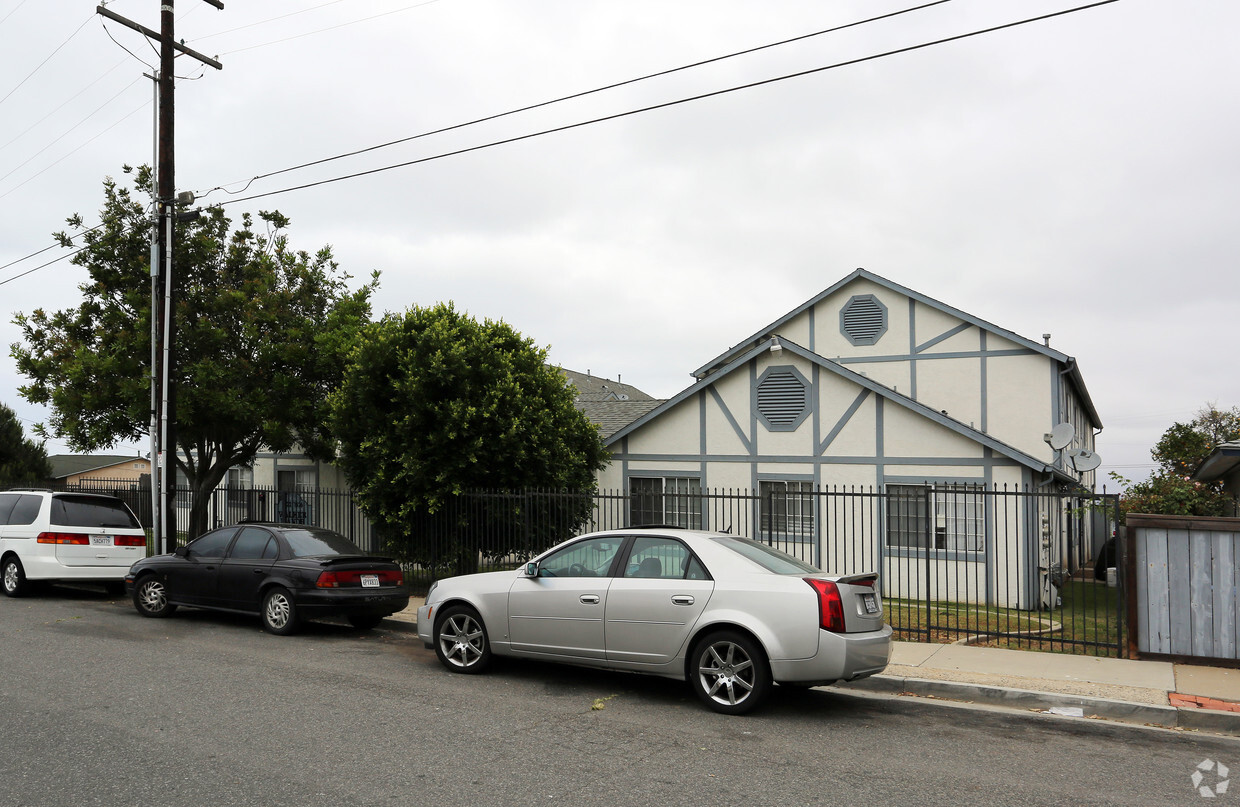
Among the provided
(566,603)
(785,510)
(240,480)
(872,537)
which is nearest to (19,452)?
(240,480)

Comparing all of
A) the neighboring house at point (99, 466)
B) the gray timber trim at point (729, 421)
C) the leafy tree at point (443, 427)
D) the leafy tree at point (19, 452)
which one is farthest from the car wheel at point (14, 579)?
the neighboring house at point (99, 466)

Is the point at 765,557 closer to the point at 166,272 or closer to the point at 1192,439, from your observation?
the point at 166,272

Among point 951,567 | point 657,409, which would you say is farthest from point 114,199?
point 951,567

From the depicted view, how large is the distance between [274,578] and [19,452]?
2806 centimetres

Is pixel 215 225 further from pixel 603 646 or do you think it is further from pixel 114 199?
pixel 603 646

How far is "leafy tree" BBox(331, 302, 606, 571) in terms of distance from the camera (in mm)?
14148

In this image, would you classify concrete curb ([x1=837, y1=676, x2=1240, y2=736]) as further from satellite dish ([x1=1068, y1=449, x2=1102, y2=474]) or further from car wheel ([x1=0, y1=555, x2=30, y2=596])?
car wheel ([x1=0, y1=555, x2=30, y2=596])

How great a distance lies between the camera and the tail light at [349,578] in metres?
10.6

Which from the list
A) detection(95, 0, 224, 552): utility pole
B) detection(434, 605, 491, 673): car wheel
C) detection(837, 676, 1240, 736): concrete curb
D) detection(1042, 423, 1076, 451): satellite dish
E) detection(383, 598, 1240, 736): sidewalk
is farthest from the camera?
detection(1042, 423, 1076, 451): satellite dish

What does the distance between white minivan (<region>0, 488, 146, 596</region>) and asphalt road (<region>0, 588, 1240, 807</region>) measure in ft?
16.9

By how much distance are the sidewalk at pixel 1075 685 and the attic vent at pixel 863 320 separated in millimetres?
13110

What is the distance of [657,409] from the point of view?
1866 centimetres

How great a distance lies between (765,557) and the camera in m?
7.80

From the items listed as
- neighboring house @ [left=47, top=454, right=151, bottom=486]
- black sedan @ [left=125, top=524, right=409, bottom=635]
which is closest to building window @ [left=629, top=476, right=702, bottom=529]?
black sedan @ [left=125, top=524, right=409, bottom=635]
